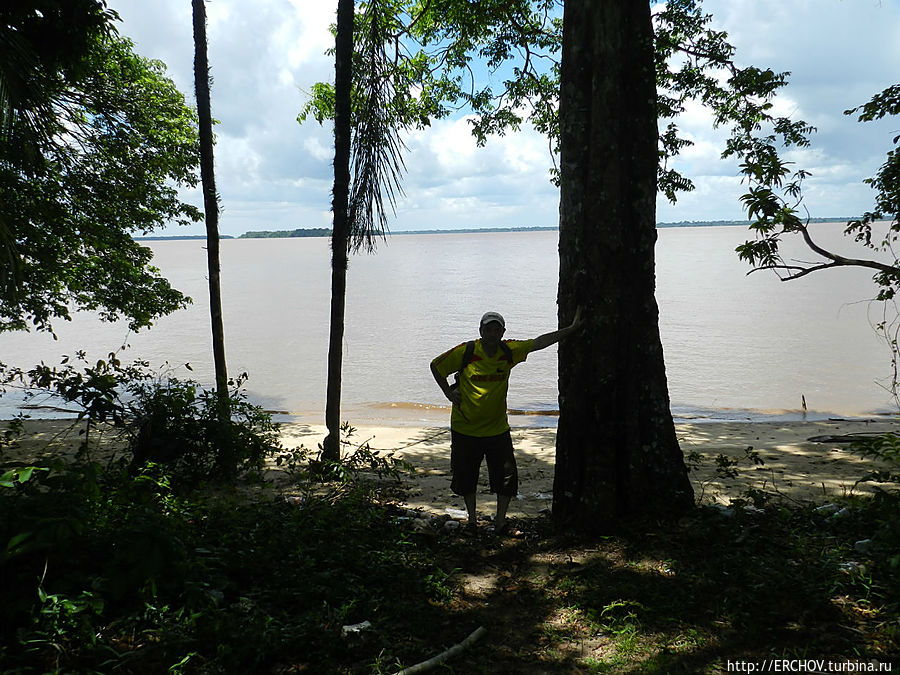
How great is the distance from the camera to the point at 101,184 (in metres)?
9.42

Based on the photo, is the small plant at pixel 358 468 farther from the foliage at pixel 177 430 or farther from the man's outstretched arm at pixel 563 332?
the man's outstretched arm at pixel 563 332

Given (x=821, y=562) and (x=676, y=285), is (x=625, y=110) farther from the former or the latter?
(x=676, y=285)

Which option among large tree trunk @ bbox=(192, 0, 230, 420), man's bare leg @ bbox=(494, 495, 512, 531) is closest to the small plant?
large tree trunk @ bbox=(192, 0, 230, 420)

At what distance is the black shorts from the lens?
220 inches

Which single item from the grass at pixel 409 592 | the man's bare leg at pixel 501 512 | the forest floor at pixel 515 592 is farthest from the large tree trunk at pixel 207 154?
the man's bare leg at pixel 501 512

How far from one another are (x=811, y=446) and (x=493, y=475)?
645 cm

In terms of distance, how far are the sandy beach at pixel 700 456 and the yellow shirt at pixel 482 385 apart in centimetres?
125

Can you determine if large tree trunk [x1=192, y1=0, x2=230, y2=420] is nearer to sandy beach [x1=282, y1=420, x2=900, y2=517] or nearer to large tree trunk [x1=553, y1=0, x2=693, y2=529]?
sandy beach [x1=282, y1=420, x2=900, y2=517]

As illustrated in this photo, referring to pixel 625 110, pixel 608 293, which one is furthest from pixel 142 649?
pixel 625 110

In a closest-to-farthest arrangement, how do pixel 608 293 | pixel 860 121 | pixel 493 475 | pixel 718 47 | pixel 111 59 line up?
pixel 608 293 < pixel 493 475 < pixel 860 121 < pixel 718 47 < pixel 111 59

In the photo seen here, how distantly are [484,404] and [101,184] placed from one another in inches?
291

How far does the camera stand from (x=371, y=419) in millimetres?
15477

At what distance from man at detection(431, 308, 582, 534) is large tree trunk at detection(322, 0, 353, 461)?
8.32 feet

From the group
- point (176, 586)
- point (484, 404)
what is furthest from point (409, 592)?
point (484, 404)
